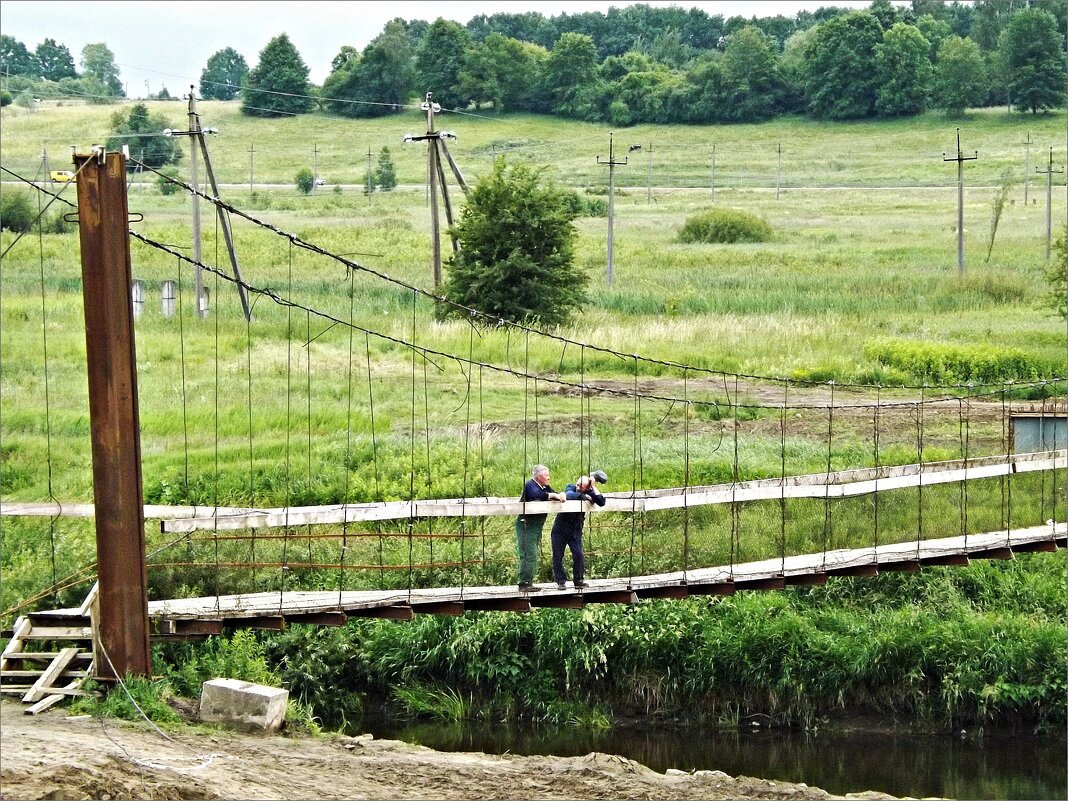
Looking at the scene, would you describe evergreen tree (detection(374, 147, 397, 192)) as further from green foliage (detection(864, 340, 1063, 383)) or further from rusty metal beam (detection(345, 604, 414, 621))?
rusty metal beam (detection(345, 604, 414, 621))

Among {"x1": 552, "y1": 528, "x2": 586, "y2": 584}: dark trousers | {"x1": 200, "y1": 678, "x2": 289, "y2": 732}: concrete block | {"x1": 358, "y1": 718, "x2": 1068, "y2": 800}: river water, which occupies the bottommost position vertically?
{"x1": 358, "y1": 718, "x2": 1068, "y2": 800}: river water

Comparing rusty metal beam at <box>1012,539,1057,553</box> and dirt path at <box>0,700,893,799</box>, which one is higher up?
rusty metal beam at <box>1012,539,1057,553</box>

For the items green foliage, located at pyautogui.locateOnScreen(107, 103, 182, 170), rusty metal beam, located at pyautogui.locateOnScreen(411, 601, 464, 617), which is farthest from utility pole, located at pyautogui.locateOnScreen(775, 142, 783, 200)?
rusty metal beam, located at pyautogui.locateOnScreen(411, 601, 464, 617)

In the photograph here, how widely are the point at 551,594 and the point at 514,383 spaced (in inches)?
415

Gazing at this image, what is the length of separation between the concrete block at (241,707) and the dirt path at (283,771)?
167 millimetres

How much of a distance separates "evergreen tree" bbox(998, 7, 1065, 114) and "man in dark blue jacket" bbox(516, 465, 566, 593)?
5724 cm

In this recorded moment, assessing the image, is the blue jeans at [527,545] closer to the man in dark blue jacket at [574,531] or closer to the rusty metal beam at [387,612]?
the man in dark blue jacket at [574,531]

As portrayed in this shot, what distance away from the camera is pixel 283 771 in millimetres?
11109

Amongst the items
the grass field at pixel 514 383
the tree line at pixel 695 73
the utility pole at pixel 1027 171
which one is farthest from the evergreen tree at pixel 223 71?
the utility pole at pixel 1027 171

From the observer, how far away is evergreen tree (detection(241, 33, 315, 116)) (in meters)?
69.5

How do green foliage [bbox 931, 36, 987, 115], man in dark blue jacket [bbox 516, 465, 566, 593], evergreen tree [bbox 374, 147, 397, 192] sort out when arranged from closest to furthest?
1. man in dark blue jacket [bbox 516, 465, 566, 593]
2. evergreen tree [bbox 374, 147, 397, 192]
3. green foliage [bbox 931, 36, 987, 115]

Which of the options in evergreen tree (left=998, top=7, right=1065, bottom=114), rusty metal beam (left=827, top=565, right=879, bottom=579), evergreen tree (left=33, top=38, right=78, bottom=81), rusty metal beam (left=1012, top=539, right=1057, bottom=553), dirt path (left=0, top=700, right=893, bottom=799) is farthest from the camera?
evergreen tree (left=33, top=38, right=78, bottom=81)

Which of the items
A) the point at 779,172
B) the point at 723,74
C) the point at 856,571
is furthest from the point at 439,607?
the point at 723,74

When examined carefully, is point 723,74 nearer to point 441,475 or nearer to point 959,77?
point 959,77
